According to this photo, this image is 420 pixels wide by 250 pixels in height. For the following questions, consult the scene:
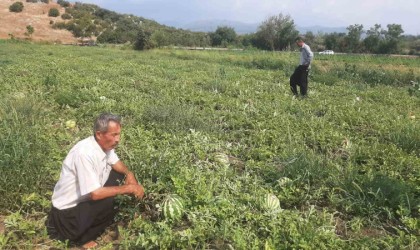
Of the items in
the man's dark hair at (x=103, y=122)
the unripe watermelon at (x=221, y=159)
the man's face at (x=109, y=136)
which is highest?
the man's dark hair at (x=103, y=122)

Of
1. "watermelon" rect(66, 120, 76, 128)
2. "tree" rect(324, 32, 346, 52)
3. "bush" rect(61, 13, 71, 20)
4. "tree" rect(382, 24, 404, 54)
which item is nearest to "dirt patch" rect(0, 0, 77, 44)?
"bush" rect(61, 13, 71, 20)

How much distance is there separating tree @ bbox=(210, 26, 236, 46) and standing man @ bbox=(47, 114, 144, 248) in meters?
56.7

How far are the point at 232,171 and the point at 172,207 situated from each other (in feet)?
4.26

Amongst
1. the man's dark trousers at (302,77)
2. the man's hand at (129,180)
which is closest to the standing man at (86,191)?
the man's hand at (129,180)

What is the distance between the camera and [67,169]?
142 inches

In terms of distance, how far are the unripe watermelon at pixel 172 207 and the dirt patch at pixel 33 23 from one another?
137 ft

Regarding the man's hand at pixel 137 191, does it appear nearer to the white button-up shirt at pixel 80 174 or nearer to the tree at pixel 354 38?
the white button-up shirt at pixel 80 174

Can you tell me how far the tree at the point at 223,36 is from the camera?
59831 millimetres

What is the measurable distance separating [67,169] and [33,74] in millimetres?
8655

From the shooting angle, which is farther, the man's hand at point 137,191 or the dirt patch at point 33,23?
the dirt patch at point 33,23

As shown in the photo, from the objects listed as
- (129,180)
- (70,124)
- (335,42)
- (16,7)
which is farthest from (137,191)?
(335,42)

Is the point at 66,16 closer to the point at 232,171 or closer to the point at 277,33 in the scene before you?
the point at 277,33

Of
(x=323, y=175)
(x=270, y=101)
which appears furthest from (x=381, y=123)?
(x=323, y=175)

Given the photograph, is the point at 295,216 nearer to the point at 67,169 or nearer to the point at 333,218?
the point at 333,218
